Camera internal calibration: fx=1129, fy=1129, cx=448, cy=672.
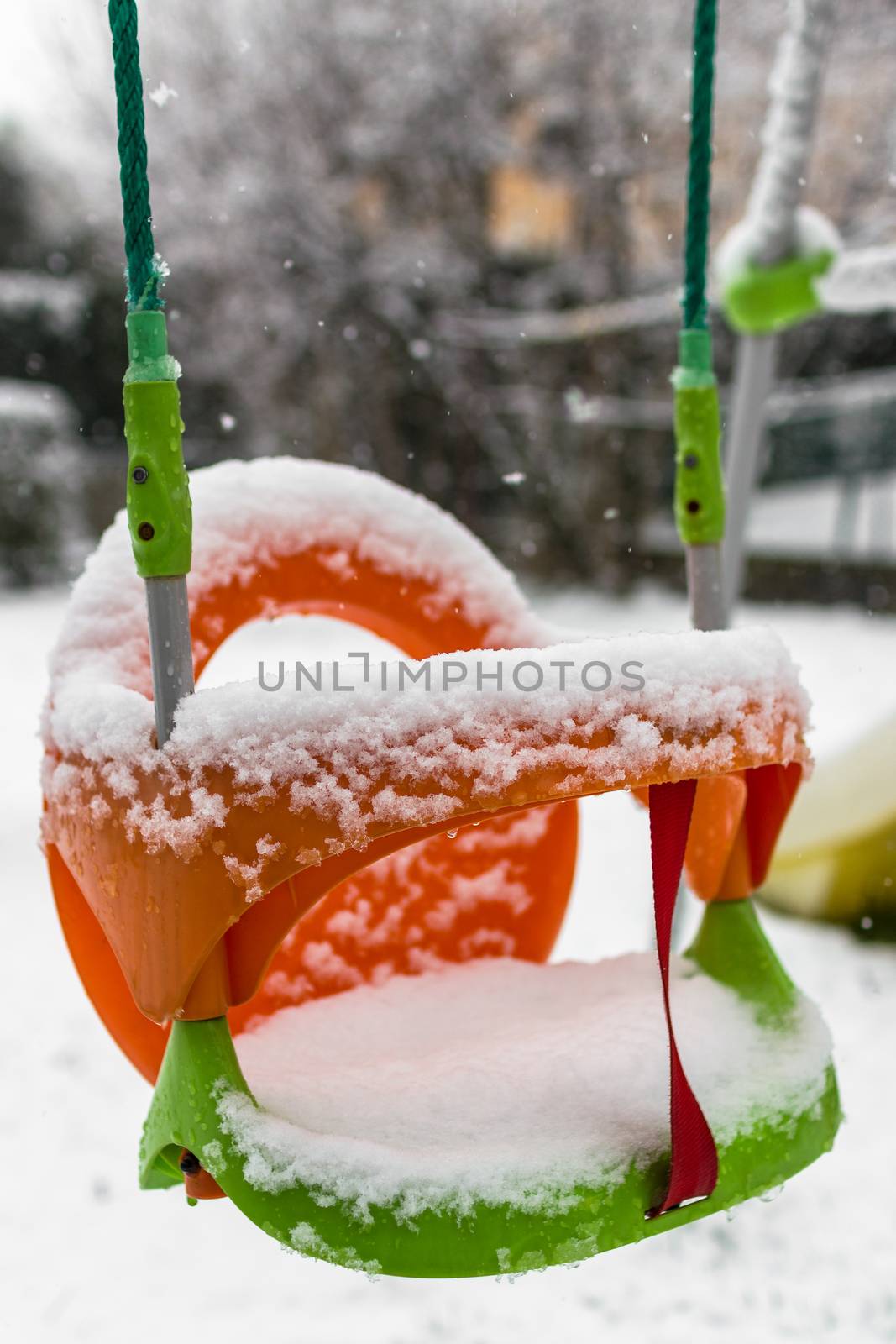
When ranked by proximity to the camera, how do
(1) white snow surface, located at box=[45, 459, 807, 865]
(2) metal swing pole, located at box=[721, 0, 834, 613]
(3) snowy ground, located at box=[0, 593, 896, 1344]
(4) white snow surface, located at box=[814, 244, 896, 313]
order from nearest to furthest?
(1) white snow surface, located at box=[45, 459, 807, 865] → (3) snowy ground, located at box=[0, 593, 896, 1344] → (2) metal swing pole, located at box=[721, 0, 834, 613] → (4) white snow surface, located at box=[814, 244, 896, 313]

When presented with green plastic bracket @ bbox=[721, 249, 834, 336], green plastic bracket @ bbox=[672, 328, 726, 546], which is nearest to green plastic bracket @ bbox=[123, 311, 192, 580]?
green plastic bracket @ bbox=[672, 328, 726, 546]

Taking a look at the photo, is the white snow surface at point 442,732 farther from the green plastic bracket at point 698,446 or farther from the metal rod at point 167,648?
the green plastic bracket at point 698,446

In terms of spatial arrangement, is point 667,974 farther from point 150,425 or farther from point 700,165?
point 700,165

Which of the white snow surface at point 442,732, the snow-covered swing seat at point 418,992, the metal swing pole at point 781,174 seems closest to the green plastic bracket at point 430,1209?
the snow-covered swing seat at point 418,992

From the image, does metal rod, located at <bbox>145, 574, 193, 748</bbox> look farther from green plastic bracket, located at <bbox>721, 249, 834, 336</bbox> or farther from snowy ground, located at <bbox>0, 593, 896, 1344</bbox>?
green plastic bracket, located at <bbox>721, 249, 834, 336</bbox>

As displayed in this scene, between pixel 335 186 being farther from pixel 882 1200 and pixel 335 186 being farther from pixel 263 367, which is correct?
pixel 882 1200

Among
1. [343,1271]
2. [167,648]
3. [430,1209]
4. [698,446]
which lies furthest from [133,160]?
[343,1271]
